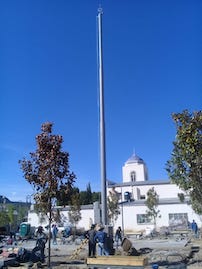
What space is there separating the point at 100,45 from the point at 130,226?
158 feet

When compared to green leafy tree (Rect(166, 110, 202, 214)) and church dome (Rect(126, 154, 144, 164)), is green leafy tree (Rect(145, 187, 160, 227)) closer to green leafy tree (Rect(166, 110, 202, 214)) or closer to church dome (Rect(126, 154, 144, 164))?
church dome (Rect(126, 154, 144, 164))

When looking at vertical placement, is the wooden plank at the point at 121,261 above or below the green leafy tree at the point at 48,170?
below

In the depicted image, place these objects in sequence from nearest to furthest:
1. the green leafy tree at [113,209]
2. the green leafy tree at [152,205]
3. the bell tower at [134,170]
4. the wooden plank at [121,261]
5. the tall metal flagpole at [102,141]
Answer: the wooden plank at [121,261]
the tall metal flagpole at [102,141]
the green leafy tree at [152,205]
the green leafy tree at [113,209]
the bell tower at [134,170]

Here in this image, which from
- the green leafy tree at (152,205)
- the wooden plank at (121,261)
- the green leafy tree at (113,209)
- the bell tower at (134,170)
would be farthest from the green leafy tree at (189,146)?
the bell tower at (134,170)

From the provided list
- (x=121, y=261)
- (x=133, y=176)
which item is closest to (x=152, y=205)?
(x=133, y=176)

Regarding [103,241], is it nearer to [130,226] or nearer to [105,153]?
[105,153]

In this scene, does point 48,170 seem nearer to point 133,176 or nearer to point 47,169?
point 47,169

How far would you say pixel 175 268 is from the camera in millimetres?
10055

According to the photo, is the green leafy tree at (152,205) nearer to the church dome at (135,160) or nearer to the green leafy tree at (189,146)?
the church dome at (135,160)

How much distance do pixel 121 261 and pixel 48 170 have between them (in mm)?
5409

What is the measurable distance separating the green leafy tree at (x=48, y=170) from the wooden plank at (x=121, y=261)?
415cm

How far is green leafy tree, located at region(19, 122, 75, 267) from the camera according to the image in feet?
53.1

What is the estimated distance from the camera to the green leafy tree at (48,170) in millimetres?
16188

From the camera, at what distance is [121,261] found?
1239cm
